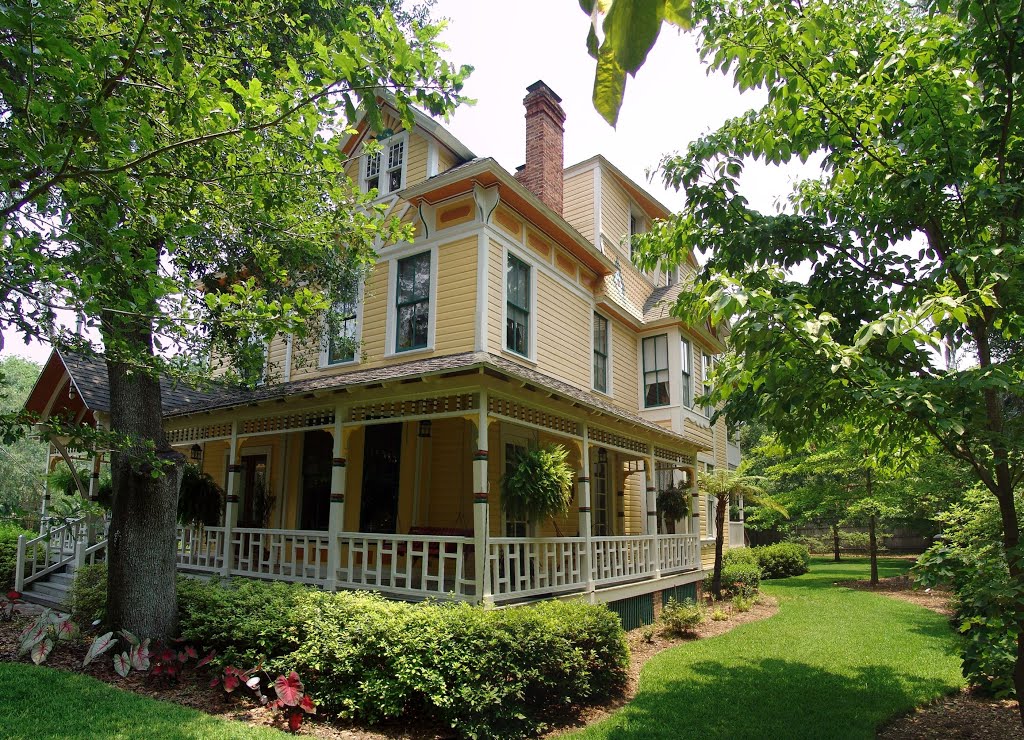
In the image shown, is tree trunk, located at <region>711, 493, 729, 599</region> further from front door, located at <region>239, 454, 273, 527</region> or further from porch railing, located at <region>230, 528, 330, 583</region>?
front door, located at <region>239, 454, 273, 527</region>

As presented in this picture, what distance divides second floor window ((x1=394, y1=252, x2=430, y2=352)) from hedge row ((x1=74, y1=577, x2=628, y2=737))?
18.0 feet

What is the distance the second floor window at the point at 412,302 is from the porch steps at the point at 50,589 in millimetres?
7535

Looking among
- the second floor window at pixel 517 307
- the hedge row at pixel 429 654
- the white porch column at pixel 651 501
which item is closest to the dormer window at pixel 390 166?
the second floor window at pixel 517 307

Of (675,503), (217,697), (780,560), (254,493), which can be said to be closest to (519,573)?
(217,697)

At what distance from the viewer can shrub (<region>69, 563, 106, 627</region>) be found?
9.72m

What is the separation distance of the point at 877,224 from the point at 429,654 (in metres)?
6.13

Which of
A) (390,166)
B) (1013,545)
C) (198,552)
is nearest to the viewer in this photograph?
(1013,545)

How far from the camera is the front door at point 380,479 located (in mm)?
12922

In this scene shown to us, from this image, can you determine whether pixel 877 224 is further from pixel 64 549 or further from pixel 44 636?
pixel 64 549

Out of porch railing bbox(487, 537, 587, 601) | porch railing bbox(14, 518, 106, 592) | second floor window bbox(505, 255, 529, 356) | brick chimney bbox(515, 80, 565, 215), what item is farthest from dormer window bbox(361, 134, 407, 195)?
porch railing bbox(14, 518, 106, 592)

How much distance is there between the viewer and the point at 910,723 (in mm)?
6828

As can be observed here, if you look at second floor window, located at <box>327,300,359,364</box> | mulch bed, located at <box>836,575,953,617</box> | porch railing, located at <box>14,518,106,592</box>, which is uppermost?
second floor window, located at <box>327,300,359,364</box>

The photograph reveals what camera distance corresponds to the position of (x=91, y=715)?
627 cm

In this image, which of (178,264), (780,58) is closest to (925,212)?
(780,58)
